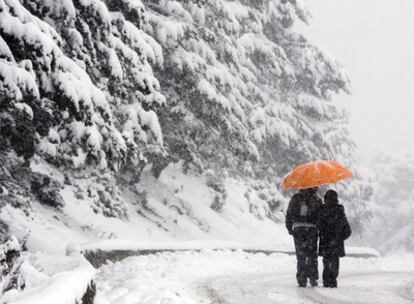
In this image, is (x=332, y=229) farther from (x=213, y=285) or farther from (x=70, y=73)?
(x=70, y=73)

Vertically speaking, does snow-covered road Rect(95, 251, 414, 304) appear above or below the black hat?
below

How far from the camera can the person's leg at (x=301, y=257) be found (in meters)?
9.78

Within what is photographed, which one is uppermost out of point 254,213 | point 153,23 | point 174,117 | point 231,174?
point 153,23

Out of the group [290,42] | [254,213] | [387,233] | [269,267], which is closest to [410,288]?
[269,267]

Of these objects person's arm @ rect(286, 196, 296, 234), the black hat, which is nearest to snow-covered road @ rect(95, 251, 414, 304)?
person's arm @ rect(286, 196, 296, 234)

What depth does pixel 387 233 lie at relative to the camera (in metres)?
48.5

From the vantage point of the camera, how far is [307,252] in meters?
9.97

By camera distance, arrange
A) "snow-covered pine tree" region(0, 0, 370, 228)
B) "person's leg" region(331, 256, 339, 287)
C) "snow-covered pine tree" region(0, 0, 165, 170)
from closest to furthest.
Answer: "snow-covered pine tree" region(0, 0, 165, 170) < "snow-covered pine tree" region(0, 0, 370, 228) < "person's leg" region(331, 256, 339, 287)

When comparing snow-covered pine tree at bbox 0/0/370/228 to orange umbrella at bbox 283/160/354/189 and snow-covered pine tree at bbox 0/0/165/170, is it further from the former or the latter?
orange umbrella at bbox 283/160/354/189

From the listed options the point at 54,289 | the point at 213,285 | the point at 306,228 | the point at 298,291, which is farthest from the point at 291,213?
the point at 54,289

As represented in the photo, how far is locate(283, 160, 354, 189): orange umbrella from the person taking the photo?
985 centimetres

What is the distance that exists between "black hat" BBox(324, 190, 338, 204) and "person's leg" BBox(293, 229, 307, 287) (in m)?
0.63

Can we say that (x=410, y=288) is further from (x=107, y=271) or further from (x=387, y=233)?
(x=387, y=233)

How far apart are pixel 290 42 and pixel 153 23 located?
1170 cm
